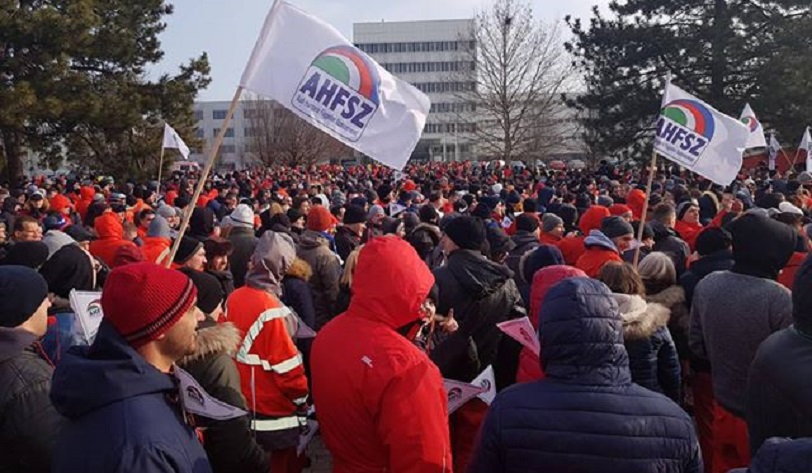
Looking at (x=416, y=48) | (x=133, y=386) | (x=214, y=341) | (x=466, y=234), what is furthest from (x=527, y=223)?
(x=416, y=48)

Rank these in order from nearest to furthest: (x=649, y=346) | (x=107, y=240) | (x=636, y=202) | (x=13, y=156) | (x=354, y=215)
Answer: (x=649, y=346), (x=107, y=240), (x=354, y=215), (x=636, y=202), (x=13, y=156)

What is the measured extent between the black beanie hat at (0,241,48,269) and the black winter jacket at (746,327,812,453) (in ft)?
16.4

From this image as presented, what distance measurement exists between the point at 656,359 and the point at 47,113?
81.0ft

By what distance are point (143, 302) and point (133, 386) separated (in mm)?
297

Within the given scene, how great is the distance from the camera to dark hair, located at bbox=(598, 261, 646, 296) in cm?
450

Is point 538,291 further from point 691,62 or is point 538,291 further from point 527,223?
point 691,62

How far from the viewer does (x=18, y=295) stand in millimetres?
3273

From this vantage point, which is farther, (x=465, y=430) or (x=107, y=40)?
(x=107, y=40)

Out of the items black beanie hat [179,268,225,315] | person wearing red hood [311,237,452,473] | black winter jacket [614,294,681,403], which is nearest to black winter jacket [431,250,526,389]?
black winter jacket [614,294,681,403]

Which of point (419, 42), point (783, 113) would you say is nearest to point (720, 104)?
point (783, 113)

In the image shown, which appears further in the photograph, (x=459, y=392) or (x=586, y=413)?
(x=459, y=392)

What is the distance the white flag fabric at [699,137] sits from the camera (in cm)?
830

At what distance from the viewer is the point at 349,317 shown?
3.18 metres

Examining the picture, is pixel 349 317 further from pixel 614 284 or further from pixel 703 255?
pixel 703 255
